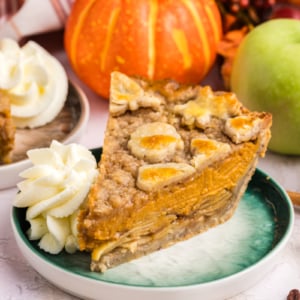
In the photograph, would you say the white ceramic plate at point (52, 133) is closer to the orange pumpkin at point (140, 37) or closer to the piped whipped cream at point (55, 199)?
the orange pumpkin at point (140, 37)

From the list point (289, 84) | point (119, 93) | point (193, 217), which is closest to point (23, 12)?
point (119, 93)

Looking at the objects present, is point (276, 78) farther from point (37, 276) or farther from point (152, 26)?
point (37, 276)

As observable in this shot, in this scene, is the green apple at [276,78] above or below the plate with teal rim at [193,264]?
above

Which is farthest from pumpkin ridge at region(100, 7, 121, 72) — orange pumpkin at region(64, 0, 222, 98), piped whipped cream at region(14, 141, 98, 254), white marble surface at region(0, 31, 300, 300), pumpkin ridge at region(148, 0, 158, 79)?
piped whipped cream at region(14, 141, 98, 254)

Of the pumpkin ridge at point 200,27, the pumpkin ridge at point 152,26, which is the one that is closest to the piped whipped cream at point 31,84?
the pumpkin ridge at point 152,26

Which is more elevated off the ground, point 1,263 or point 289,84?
point 289,84

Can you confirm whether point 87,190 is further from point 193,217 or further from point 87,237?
point 193,217
